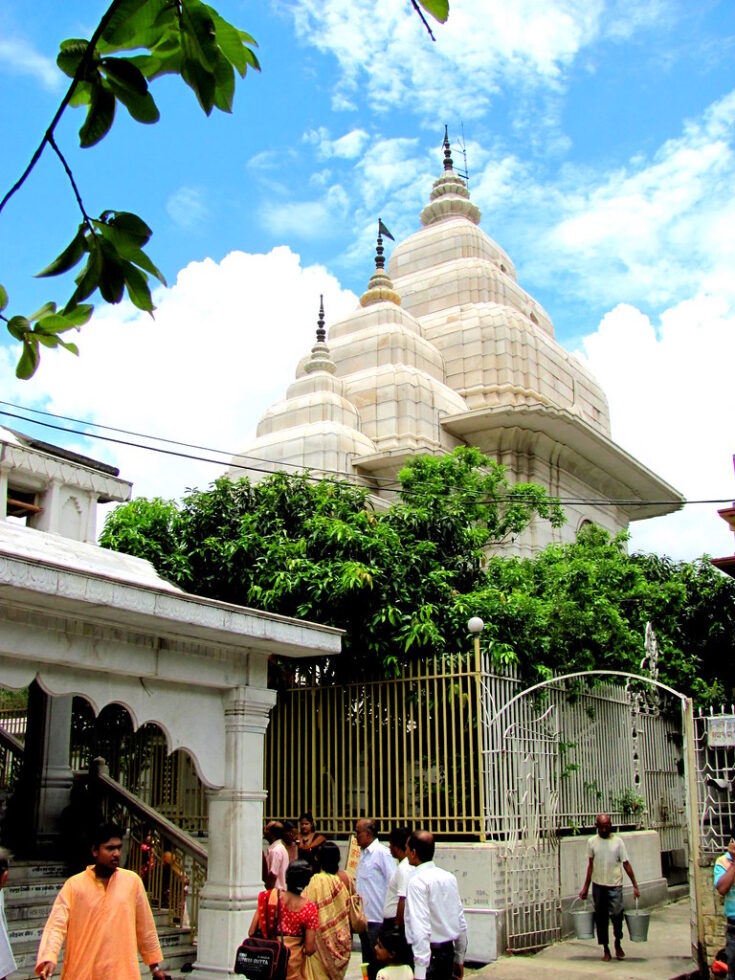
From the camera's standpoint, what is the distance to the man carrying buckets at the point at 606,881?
34.4 feet

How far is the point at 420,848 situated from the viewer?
625cm

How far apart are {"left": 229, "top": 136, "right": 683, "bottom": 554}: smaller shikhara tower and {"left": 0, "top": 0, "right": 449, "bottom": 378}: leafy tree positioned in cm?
1861

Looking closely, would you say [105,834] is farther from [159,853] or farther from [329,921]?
[159,853]

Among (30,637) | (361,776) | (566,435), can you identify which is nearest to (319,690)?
(361,776)

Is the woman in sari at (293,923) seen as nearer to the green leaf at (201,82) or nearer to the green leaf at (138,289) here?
the green leaf at (138,289)

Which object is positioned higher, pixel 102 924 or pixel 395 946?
pixel 102 924

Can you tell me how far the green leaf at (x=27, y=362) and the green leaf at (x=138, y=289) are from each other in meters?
0.33

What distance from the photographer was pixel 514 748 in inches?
440

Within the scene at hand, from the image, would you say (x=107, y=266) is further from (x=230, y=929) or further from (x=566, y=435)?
(x=566, y=435)

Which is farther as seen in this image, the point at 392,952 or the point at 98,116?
the point at 392,952

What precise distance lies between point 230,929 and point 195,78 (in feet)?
25.1

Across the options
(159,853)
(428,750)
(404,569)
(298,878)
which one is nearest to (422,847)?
(298,878)

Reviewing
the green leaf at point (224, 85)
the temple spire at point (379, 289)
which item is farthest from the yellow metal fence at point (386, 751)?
the temple spire at point (379, 289)

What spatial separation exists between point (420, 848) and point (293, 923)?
0.95 metres
